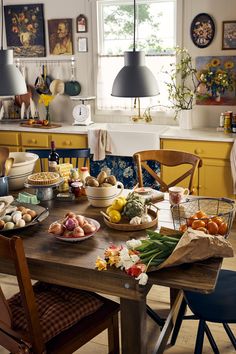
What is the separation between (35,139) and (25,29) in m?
1.33

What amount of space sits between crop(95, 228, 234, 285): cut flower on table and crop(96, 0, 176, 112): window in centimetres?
304

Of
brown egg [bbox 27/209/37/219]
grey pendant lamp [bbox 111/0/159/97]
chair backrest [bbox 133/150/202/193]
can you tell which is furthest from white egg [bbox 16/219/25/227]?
chair backrest [bbox 133/150/202/193]

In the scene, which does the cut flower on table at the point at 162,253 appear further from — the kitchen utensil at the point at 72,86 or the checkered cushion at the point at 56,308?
the kitchen utensil at the point at 72,86

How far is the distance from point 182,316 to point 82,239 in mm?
798

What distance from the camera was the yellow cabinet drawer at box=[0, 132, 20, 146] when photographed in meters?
4.91

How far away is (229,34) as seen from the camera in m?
4.38

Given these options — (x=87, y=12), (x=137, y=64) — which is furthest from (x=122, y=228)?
(x=87, y=12)

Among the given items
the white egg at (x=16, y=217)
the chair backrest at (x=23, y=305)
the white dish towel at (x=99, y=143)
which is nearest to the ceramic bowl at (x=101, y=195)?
the white egg at (x=16, y=217)

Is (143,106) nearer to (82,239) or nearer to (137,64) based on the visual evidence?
(137,64)

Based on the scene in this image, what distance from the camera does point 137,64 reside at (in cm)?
247

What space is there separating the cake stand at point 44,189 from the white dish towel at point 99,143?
1772 millimetres

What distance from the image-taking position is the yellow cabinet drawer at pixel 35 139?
4.79m

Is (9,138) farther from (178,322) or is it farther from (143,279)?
(143,279)

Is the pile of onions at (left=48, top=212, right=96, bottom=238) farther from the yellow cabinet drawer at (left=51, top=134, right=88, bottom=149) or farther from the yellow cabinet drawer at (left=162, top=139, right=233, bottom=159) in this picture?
the yellow cabinet drawer at (left=51, top=134, right=88, bottom=149)
